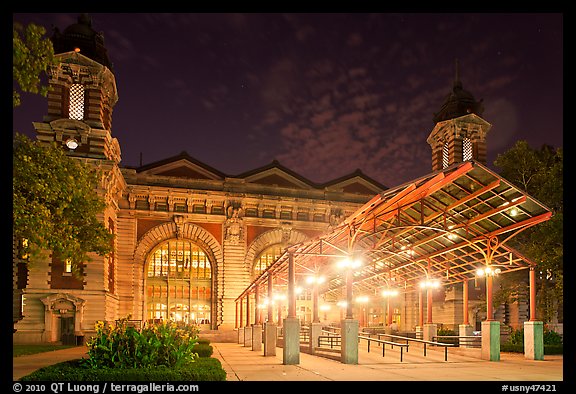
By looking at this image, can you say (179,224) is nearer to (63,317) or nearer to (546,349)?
(63,317)

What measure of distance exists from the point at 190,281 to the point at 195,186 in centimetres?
909

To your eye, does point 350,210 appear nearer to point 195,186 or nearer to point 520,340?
point 195,186

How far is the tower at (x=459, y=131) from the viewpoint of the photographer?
5784 cm

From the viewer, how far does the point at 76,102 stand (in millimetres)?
43688

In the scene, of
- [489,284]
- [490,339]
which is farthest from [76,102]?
[490,339]

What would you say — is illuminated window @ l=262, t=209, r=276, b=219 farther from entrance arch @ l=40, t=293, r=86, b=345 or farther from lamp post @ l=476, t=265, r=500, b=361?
lamp post @ l=476, t=265, r=500, b=361

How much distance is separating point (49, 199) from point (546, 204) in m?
29.1

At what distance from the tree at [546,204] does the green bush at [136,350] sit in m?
24.3

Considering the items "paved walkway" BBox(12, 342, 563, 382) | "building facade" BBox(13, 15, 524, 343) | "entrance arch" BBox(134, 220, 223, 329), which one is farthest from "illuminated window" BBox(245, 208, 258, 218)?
"paved walkway" BBox(12, 342, 563, 382)

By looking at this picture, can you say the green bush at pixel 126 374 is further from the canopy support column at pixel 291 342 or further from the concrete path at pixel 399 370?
the canopy support column at pixel 291 342

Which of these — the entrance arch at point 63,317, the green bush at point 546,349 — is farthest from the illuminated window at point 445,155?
the entrance arch at point 63,317

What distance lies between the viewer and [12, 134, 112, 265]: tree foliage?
68.7 feet

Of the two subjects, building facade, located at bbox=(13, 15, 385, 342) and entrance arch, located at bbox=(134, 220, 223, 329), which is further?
entrance arch, located at bbox=(134, 220, 223, 329)
